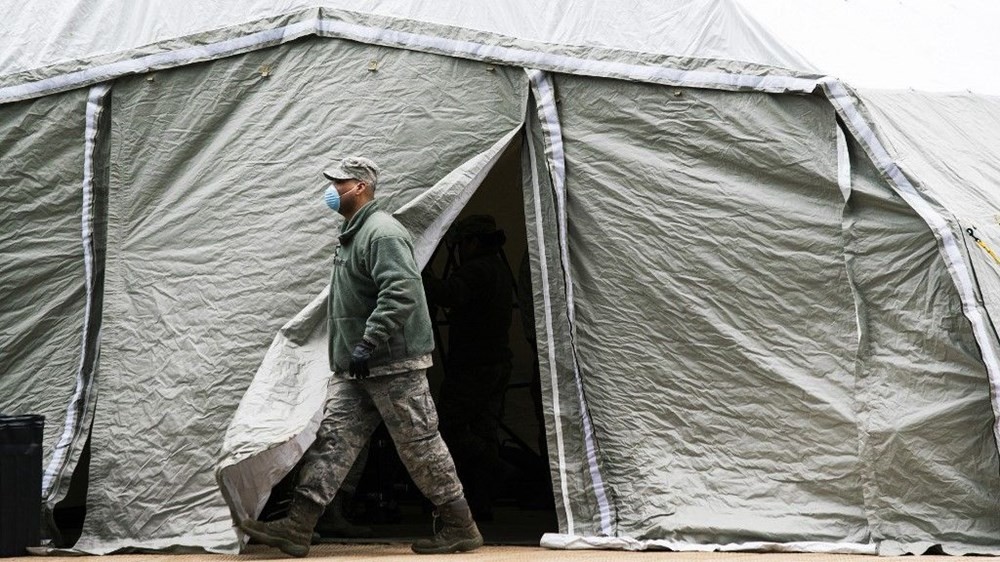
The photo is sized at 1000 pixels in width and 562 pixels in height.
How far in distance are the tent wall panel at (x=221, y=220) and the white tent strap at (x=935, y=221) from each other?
1533mm

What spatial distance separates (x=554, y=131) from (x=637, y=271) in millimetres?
777

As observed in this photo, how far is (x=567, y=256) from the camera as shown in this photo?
7715 millimetres

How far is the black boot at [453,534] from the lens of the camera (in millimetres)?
7242

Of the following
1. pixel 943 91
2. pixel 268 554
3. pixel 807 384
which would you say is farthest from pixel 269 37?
pixel 943 91

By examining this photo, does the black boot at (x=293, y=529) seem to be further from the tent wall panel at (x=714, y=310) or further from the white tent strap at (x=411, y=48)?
the white tent strap at (x=411, y=48)

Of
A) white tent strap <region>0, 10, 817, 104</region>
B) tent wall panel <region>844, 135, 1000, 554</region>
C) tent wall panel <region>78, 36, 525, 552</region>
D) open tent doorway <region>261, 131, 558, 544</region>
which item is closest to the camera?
tent wall panel <region>844, 135, 1000, 554</region>

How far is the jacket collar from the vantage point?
7.22 meters

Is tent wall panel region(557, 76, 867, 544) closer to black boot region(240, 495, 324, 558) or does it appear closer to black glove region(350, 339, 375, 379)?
black glove region(350, 339, 375, 379)

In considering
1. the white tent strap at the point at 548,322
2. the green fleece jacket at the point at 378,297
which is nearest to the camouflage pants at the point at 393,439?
the green fleece jacket at the point at 378,297

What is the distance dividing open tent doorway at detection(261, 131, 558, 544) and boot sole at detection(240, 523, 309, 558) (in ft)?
3.50

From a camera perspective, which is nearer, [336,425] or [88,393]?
[336,425]

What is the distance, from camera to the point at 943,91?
8898 millimetres

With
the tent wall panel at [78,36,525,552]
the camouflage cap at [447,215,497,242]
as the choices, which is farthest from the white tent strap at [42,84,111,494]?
the camouflage cap at [447,215,497,242]

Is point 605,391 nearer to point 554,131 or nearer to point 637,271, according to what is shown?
point 637,271
